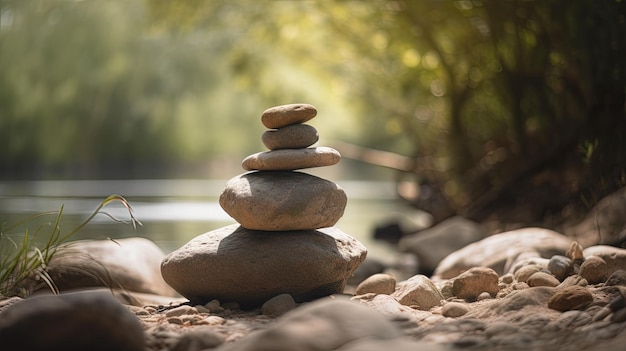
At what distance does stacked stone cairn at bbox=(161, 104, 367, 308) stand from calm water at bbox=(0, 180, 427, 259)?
5015 mm

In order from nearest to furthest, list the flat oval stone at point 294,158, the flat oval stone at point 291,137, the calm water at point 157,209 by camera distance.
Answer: the flat oval stone at point 294,158 < the flat oval stone at point 291,137 < the calm water at point 157,209

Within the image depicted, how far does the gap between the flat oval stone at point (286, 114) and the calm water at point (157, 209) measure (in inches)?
201

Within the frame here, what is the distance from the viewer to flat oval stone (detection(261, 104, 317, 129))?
5.50 meters

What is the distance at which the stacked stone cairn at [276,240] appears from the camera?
5.24 metres

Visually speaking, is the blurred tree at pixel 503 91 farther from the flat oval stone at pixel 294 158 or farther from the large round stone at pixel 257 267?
the large round stone at pixel 257 267

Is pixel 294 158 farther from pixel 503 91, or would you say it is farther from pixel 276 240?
pixel 503 91

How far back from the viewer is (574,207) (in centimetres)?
964

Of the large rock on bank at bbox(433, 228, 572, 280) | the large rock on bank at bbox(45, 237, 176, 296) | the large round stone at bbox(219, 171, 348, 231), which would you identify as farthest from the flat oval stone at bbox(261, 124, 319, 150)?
the large rock on bank at bbox(433, 228, 572, 280)

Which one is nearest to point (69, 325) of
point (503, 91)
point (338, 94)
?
point (503, 91)

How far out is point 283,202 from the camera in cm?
525

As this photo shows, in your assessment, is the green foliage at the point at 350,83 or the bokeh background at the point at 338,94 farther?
the bokeh background at the point at 338,94

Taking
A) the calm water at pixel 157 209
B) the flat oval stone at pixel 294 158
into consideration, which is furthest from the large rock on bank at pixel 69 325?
the calm water at pixel 157 209

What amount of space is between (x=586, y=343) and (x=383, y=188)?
84.9 ft

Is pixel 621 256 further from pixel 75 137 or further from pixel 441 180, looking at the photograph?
pixel 75 137
